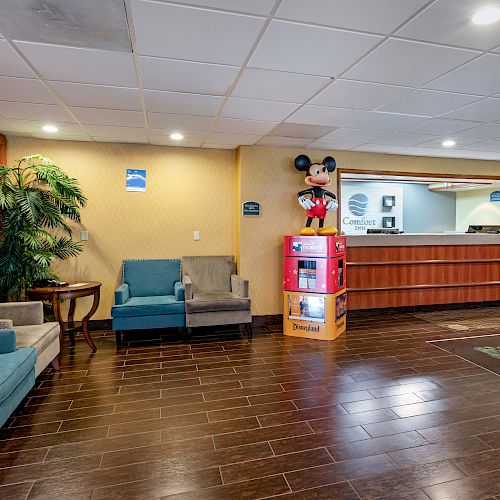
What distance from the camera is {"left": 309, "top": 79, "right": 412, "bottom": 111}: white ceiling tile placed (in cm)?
309

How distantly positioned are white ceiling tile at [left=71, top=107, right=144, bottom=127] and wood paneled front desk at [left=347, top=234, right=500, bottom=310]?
3.56 m

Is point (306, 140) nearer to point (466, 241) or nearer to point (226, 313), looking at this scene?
point (226, 313)

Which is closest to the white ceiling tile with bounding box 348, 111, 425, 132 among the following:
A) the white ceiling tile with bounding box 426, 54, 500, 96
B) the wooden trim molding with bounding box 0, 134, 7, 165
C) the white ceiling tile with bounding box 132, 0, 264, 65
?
the white ceiling tile with bounding box 426, 54, 500, 96

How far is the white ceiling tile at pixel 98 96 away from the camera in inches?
122

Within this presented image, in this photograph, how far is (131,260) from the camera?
5.07 meters

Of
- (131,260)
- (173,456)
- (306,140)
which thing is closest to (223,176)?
(306,140)

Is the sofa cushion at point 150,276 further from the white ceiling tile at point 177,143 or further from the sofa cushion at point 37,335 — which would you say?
the white ceiling tile at point 177,143

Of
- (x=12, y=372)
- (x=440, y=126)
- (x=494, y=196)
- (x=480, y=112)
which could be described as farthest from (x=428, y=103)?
(x=494, y=196)

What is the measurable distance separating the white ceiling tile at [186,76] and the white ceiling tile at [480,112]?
2.45 m

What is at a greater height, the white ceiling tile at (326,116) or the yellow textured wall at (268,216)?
the white ceiling tile at (326,116)

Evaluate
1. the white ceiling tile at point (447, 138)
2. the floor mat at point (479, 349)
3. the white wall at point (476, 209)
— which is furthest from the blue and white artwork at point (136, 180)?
the white wall at point (476, 209)

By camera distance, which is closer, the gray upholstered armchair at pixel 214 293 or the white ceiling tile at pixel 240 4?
the white ceiling tile at pixel 240 4

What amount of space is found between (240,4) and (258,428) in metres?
2.63

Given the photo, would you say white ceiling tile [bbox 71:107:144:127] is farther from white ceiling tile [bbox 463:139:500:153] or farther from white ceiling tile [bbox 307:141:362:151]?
white ceiling tile [bbox 463:139:500:153]
